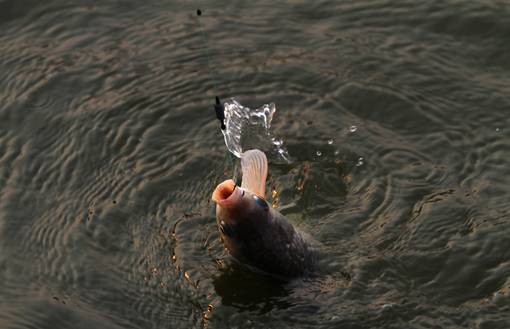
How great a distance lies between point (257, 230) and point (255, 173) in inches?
18.6

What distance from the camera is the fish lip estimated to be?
6.45 metres

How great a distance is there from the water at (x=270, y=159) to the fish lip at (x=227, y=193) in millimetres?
924

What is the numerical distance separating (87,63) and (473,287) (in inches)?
166

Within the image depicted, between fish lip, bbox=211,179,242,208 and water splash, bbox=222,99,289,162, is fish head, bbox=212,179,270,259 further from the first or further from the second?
water splash, bbox=222,99,289,162

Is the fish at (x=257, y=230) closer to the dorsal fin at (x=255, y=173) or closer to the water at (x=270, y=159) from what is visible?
the dorsal fin at (x=255, y=173)

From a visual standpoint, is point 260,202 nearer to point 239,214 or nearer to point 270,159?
point 239,214

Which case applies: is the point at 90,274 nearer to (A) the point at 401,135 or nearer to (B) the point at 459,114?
(A) the point at 401,135

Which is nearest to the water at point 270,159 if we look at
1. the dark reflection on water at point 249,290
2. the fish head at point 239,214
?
the dark reflection on water at point 249,290

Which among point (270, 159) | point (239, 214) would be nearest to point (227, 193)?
point (239, 214)

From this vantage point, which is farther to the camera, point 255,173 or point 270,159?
point 270,159

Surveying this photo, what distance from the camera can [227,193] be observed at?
6.50 meters

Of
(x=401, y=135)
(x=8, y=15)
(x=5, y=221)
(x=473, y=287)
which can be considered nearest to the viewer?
(x=473, y=287)

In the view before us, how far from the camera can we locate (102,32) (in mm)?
9828

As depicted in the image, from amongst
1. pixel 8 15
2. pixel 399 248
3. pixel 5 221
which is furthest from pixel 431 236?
pixel 8 15
